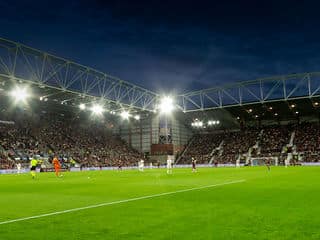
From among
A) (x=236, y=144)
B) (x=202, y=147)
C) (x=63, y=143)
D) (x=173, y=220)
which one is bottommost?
(x=173, y=220)

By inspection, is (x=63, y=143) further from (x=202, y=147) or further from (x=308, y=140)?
(x=308, y=140)

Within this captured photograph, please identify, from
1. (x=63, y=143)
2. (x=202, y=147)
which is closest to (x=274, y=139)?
(x=202, y=147)

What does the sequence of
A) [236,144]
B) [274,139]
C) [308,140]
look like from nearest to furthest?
[308,140] → [274,139] → [236,144]

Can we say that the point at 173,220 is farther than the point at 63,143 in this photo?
No

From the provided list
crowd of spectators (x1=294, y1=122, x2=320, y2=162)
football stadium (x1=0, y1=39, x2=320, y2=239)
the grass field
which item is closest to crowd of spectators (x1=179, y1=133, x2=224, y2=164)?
football stadium (x1=0, y1=39, x2=320, y2=239)

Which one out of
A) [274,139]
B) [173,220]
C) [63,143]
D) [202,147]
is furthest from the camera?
[202,147]

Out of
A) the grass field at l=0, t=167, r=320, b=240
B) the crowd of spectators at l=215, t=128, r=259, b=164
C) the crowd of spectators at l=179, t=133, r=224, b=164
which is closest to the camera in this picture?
the grass field at l=0, t=167, r=320, b=240

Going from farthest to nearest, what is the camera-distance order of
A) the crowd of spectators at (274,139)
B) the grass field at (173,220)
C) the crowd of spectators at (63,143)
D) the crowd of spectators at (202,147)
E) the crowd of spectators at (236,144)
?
the crowd of spectators at (202,147) < the crowd of spectators at (236,144) < the crowd of spectators at (274,139) < the crowd of spectators at (63,143) < the grass field at (173,220)

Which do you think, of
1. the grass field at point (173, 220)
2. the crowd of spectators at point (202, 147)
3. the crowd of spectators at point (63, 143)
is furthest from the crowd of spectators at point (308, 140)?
the grass field at point (173, 220)

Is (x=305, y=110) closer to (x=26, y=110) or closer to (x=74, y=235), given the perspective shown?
(x=26, y=110)

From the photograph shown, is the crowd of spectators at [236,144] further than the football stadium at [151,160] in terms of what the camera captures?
Yes

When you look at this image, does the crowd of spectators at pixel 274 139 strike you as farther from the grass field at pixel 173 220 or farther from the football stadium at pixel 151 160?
the grass field at pixel 173 220

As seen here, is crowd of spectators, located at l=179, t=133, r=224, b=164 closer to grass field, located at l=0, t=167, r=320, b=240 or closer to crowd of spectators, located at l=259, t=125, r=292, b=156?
crowd of spectators, located at l=259, t=125, r=292, b=156

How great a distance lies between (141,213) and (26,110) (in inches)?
2919
